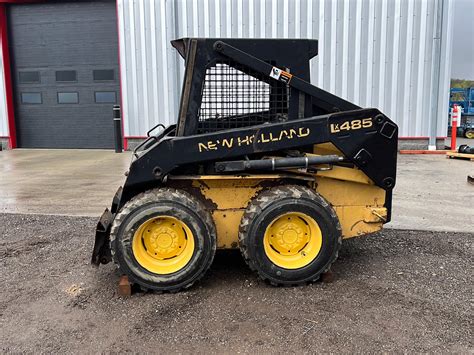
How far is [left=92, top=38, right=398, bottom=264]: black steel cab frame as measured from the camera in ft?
12.1

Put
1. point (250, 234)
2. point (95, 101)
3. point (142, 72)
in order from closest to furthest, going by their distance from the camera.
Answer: point (250, 234) < point (142, 72) < point (95, 101)

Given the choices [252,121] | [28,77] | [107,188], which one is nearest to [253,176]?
[252,121]

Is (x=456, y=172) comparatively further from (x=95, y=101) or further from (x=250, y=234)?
(x=95, y=101)

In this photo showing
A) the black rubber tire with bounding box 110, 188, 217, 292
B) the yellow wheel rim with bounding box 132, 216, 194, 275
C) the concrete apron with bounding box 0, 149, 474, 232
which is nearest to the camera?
the black rubber tire with bounding box 110, 188, 217, 292

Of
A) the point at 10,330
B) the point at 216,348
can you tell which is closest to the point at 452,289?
the point at 216,348

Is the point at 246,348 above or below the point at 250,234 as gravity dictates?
below

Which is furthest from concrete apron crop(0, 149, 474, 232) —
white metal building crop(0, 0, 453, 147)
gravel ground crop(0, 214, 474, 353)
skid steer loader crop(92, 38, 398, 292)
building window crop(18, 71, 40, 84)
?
building window crop(18, 71, 40, 84)

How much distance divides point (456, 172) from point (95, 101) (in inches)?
396

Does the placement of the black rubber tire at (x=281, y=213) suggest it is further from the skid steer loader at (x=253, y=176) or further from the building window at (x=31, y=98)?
the building window at (x=31, y=98)

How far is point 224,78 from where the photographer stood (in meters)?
3.93

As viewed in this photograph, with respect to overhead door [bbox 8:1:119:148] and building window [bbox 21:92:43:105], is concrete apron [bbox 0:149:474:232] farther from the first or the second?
building window [bbox 21:92:43:105]

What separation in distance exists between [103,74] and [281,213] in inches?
447

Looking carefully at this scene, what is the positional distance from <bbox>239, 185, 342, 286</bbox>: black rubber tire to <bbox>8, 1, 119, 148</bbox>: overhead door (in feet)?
35.8

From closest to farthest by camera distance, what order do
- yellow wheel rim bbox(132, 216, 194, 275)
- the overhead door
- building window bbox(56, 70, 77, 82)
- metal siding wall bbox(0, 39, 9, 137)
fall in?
yellow wheel rim bbox(132, 216, 194, 275) → the overhead door → building window bbox(56, 70, 77, 82) → metal siding wall bbox(0, 39, 9, 137)
